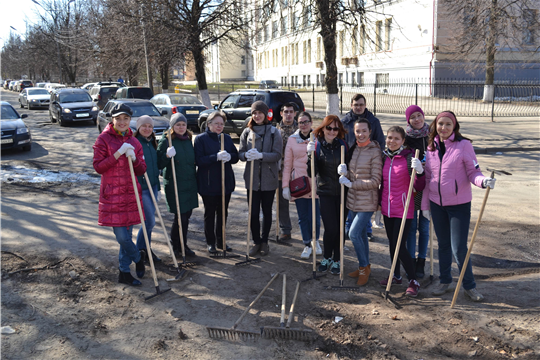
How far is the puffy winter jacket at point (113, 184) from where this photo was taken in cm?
440

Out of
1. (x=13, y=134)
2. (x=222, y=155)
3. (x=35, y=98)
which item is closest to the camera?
(x=222, y=155)

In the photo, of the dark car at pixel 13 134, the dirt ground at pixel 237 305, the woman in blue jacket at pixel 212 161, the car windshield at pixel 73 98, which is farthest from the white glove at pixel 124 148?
the car windshield at pixel 73 98

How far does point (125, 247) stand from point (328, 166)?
7.82 ft

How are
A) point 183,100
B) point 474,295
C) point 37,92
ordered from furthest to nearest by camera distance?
point 37,92 → point 183,100 → point 474,295

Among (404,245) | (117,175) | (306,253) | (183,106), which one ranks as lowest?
(306,253)

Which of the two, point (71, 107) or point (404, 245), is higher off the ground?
point (71, 107)

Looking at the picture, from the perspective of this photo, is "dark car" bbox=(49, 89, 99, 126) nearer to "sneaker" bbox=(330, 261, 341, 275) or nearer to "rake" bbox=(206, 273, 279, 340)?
"sneaker" bbox=(330, 261, 341, 275)

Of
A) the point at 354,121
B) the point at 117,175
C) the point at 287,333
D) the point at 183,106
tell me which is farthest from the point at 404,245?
the point at 183,106

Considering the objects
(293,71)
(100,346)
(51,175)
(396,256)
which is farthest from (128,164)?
(293,71)

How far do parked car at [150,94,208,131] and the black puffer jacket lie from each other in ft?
40.6

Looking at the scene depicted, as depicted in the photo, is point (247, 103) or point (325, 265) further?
point (247, 103)

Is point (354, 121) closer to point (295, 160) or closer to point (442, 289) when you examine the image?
point (295, 160)

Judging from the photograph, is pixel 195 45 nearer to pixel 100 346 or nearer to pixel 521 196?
pixel 521 196

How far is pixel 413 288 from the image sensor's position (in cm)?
450
